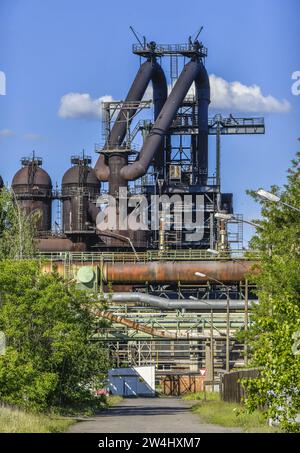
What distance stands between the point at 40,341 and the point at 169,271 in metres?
38.4

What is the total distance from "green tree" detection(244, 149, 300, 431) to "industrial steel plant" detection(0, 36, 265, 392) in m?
26.8

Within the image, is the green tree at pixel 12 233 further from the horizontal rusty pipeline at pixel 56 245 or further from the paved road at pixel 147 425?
the paved road at pixel 147 425

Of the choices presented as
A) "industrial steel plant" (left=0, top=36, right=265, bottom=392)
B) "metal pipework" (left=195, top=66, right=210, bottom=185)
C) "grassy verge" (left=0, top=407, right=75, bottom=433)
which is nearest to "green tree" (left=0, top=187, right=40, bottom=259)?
"industrial steel plant" (left=0, top=36, right=265, bottom=392)

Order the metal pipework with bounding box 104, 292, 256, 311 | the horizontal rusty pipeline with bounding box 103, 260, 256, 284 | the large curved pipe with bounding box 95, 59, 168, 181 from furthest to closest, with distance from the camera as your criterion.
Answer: the large curved pipe with bounding box 95, 59, 168, 181 < the horizontal rusty pipeline with bounding box 103, 260, 256, 284 < the metal pipework with bounding box 104, 292, 256, 311

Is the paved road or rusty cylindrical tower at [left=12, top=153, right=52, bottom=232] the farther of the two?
rusty cylindrical tower at [left=12, top=153, right=52, bottom=232]

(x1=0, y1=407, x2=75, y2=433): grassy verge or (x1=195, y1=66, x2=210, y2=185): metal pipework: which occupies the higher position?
(x1=195, y1=66, x2=210, y2=185): metal pipework

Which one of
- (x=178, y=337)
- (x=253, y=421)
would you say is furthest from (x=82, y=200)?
(x=253, y=421)

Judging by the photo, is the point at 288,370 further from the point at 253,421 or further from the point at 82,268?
the point at 82,268

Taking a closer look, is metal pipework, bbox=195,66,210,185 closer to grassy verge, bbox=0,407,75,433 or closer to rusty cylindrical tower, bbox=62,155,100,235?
rusty cylindrical tower, bbox=62,155,100,235

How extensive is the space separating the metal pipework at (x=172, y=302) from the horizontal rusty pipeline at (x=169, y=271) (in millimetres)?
1433

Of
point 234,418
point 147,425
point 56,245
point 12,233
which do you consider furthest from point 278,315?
point 56,245

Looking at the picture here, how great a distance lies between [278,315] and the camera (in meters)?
36.2

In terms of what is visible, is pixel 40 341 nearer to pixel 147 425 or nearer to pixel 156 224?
pixel 147 425

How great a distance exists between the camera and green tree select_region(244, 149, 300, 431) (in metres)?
22.9
